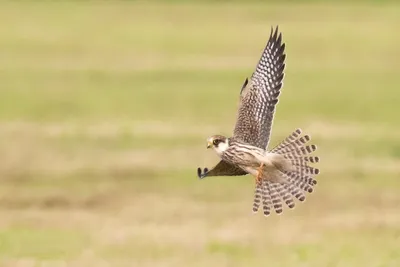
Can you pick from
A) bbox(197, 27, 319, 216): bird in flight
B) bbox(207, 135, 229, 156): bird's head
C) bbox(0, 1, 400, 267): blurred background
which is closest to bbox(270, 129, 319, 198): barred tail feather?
bbox(197, 27, 319, 216): bird in flight

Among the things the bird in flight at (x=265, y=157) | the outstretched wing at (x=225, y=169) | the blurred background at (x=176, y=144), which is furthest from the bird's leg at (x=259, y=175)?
the blurred background at (x=176, y=144)

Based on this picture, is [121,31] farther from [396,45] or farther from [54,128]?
[54,128]

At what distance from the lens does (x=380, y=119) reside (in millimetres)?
26156

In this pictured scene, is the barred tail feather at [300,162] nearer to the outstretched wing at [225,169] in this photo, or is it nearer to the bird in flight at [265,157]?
the bird in flight at [265,157]

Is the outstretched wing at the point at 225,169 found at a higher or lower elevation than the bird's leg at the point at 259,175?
higher

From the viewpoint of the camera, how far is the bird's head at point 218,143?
948 centimetres

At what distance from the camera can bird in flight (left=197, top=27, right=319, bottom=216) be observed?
9.48m

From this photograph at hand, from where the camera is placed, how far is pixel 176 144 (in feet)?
73.3

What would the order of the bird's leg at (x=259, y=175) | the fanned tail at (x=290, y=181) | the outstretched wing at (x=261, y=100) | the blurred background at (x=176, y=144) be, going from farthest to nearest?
the blurred background at (x=176, y=144) → the outstretched wing at (x=261, y=100) → the fanned tail at (x=290, y=181) → the bird's leg at (x=259, y=175)

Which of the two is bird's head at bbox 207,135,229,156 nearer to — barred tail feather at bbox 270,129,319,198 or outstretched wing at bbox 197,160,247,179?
outstretched wing at bbox 197,160,247,179

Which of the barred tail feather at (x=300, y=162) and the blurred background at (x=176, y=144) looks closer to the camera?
the barred tail feather at (x=300, y=162)

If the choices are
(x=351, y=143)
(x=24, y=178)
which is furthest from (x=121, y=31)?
(x=24, y=178)

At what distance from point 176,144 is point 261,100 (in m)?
12.2

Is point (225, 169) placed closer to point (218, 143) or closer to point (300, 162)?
point (218, 143)
